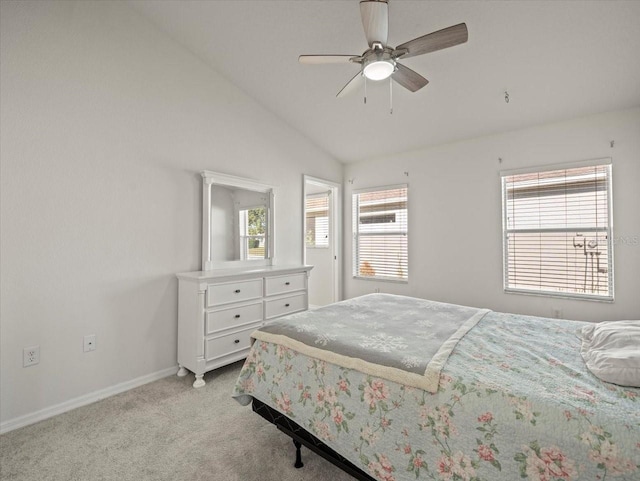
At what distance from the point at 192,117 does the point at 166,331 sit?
207cm

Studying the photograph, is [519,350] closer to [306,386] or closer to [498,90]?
[306,386]

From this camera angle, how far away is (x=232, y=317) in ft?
9.16

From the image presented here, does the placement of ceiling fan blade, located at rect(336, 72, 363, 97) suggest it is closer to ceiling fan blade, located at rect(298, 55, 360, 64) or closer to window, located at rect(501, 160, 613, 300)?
ceiling fan blade, located at rect(298, 55, 360, 64)

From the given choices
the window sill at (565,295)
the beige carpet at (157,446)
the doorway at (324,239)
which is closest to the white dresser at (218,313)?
the beige carpet at (157,446)

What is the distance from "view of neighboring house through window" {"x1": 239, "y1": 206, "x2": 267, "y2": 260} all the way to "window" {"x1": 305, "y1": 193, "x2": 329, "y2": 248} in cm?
173

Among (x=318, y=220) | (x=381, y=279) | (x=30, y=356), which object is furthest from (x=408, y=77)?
(x=318, y=220)

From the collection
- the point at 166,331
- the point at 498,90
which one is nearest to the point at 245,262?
the point at 166,331

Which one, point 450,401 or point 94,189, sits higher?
point 94,189

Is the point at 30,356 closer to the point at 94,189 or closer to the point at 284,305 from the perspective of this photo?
the point at 94,189

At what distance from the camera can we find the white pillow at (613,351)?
3.46ft

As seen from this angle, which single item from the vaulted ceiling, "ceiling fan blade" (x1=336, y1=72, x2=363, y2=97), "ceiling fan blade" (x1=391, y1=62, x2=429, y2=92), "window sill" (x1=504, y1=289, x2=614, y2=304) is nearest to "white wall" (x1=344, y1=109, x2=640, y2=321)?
"window sill" (x1=504, y1=289, x2=614, y2=304)

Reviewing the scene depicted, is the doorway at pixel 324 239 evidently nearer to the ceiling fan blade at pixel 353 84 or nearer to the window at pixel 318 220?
the window at pixel 318 220

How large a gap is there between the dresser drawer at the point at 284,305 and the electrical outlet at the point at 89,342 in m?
1.41

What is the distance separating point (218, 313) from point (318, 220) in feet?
9.89
